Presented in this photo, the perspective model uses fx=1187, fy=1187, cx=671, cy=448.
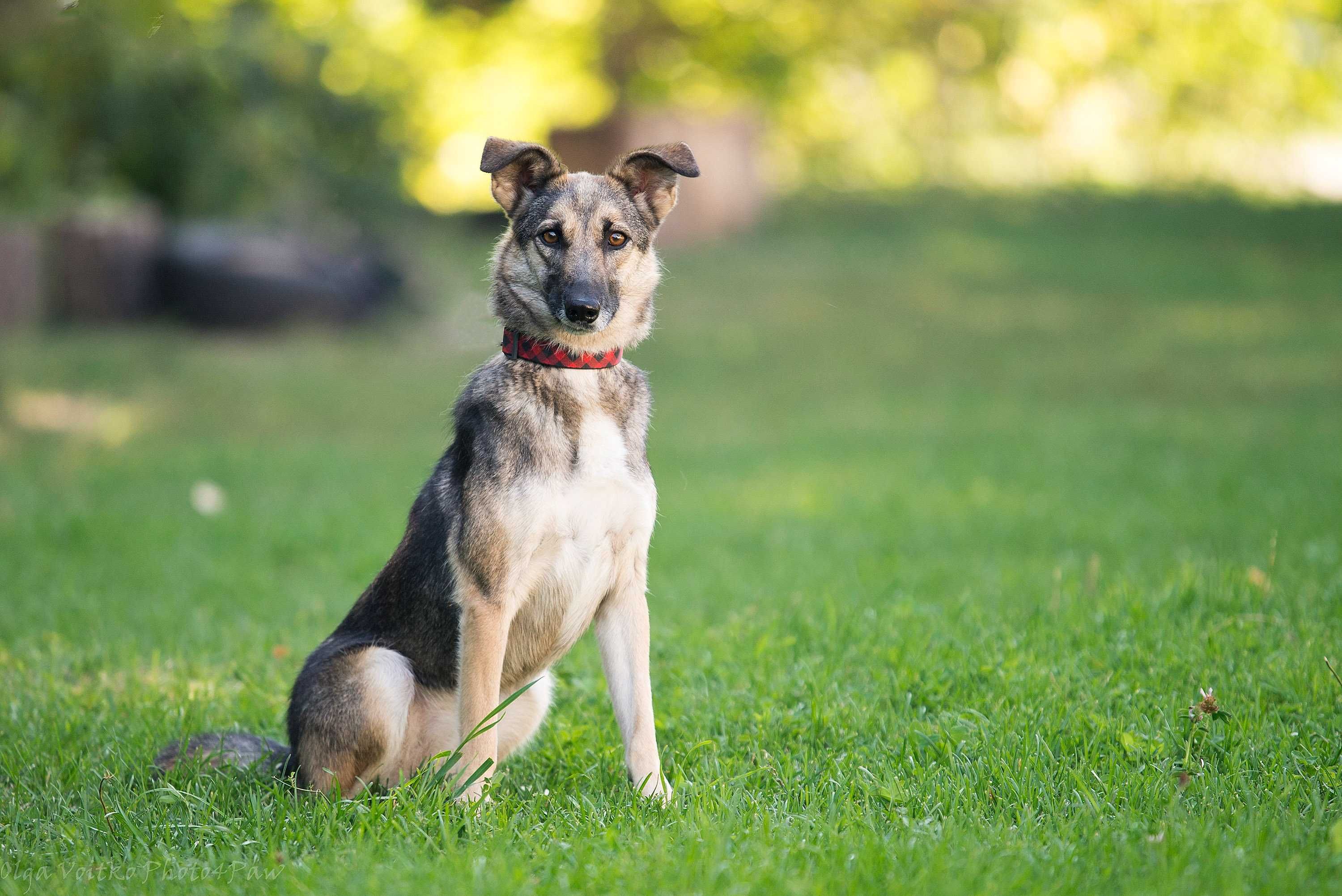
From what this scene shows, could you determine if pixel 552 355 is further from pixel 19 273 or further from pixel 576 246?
pixel 19 273

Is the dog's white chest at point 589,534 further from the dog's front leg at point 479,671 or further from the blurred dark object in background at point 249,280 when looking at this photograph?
the blurred dark object in background at point 249,280

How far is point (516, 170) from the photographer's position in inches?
166

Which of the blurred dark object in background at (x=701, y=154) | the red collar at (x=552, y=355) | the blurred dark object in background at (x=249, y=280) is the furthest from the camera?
the blurred dark object in background at (x=701, y=154)

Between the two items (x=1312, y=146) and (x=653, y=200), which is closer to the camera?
(x=653, y=200)

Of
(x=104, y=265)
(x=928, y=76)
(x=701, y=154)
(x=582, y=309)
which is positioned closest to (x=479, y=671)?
(x=582, y=309)

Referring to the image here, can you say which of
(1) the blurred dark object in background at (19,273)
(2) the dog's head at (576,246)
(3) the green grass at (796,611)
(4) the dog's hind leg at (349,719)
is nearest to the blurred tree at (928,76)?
(1) the blurred dark object in background at (19,273)

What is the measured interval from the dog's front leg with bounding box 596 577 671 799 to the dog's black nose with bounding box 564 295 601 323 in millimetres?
883

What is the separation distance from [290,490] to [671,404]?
5.63 meters

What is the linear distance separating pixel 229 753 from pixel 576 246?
2153 mm

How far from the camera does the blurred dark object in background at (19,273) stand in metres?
14.9

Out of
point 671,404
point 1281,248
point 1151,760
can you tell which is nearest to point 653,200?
point 1151,760

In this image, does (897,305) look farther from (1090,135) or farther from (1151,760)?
(1151,760)

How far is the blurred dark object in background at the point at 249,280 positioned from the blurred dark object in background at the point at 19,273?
1635 millimetres

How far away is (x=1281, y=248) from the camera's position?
21.6 metres
